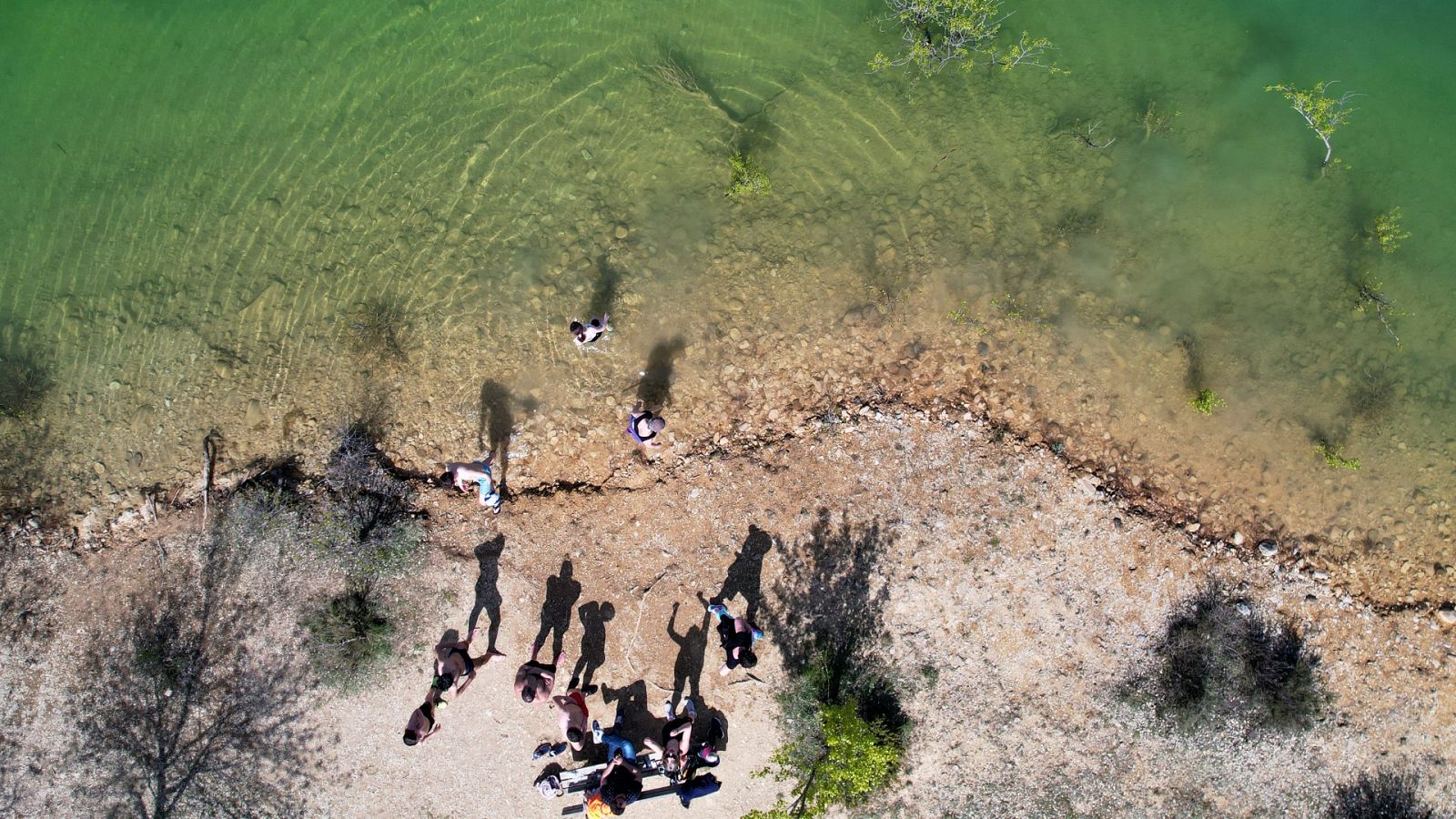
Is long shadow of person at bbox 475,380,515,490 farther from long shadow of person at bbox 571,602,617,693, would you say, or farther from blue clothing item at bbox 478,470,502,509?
long shadow of person at bbox 571,602,617,693

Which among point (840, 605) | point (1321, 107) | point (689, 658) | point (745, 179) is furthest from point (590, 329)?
point (1321, 107)

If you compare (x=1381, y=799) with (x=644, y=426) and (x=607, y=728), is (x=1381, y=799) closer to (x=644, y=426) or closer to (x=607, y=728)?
(x=607, y=728)

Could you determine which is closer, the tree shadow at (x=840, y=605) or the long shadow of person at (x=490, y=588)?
the tree shadow at (x=840, y=605)

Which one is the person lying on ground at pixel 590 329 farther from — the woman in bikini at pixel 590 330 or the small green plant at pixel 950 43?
the small green plant at pixel 950 43

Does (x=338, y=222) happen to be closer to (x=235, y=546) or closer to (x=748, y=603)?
(x=235, y=546)

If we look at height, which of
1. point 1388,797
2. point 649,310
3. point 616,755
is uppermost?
point 649,310

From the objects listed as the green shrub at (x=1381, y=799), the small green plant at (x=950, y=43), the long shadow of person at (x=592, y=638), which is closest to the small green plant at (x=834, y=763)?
the long shadow of person at (x=592, y=638)

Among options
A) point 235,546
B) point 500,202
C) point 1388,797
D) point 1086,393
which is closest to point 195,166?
point 500,202
